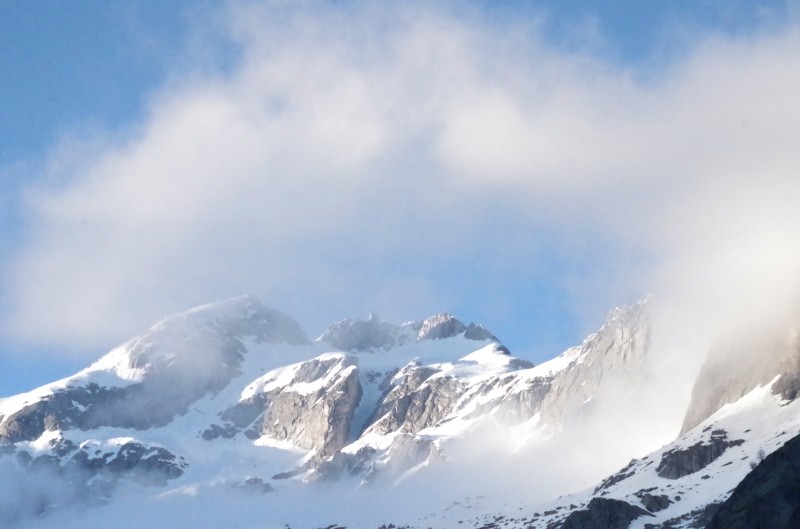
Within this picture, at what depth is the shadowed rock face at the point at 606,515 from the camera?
5399 inches

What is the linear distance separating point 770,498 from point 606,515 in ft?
233

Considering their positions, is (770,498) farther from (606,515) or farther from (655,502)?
(655,502)

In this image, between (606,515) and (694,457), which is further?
(694,457)

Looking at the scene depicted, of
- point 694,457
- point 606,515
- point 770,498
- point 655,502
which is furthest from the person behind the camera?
point 694,457

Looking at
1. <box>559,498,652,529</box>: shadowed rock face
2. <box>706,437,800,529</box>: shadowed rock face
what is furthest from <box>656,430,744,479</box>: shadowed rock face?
<box>706,437,800,529</box>: shadowed rock face

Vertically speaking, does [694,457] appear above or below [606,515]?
above

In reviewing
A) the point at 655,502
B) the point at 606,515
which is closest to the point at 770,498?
the point at 606,515

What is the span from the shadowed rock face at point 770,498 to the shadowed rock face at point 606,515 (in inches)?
2542

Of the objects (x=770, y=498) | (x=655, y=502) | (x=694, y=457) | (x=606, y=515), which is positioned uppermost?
(x=694, y=457)

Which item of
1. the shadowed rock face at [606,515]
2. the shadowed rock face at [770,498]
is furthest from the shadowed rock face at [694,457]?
the shadowed rock face at [770,498]

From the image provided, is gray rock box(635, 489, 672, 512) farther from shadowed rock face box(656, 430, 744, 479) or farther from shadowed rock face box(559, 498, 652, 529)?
shadowed rock face box(656, 430, 744, 479)

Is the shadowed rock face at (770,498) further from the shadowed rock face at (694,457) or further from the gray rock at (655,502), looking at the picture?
the shadowed rock face at (694,457)

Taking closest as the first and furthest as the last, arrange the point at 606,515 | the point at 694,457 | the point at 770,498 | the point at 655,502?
the point at 770,498
the point at 606,515
the point at 655,502
the point at 694,457

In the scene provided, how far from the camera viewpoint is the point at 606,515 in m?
138
